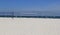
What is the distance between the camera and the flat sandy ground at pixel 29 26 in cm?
378

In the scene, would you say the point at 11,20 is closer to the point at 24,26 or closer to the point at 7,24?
the point at 7,24

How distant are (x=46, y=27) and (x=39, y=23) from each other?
329mm

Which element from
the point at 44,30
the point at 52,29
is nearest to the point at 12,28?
the point at 44,30

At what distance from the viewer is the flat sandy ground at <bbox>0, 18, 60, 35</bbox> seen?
149 inches

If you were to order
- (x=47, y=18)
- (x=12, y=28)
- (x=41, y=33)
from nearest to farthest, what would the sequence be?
1. (x=41, y=33)
2. (x=12, y=28)
3. (x=47, y=18)

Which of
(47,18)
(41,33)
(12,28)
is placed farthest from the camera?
(47,18)

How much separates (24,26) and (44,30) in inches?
27.6

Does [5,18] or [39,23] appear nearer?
[39,23]

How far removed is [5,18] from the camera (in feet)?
15.1

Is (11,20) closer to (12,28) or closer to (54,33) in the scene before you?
(12,28)

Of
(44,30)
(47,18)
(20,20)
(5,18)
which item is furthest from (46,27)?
(5,18)

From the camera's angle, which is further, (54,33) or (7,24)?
(7,24)

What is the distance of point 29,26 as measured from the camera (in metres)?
4.13

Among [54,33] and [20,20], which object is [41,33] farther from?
[20,20]
